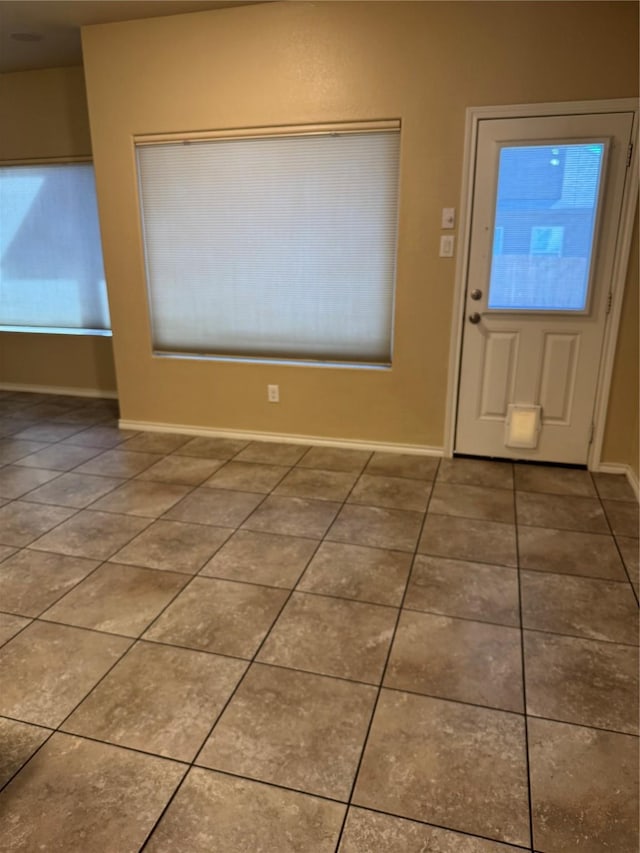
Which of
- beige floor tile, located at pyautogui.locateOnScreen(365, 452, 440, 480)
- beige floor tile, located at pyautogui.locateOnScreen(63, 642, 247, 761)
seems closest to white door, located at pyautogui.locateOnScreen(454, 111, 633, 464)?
beige floor tile, located at pyautogui.locateOnScreen(365, 452, 440, 480)

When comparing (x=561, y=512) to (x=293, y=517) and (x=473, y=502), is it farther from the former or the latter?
(x=293, y=517)

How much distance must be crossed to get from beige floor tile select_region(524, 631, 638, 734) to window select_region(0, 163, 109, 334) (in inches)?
168

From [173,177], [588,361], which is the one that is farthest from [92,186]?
[588,361]

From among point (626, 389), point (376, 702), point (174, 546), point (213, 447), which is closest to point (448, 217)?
point (626, 389)

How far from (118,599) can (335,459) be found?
68.8 inches

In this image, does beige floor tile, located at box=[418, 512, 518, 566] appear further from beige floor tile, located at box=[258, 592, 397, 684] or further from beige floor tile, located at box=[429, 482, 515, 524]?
→ beige floor tile, located at box=[258, 592, 397, 684]

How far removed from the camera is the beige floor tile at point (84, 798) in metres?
1.33

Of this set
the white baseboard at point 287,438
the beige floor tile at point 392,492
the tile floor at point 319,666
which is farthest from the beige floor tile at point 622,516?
the white baseboard at point 287,438

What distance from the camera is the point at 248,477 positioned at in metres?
3.39

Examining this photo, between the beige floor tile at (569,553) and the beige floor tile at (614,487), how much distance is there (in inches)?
20.2

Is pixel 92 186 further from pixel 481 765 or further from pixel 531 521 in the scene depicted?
pixel 481 765

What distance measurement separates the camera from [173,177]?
3688mm

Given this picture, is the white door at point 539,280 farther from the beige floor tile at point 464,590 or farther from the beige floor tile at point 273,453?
the beige floor tile at point 464,590

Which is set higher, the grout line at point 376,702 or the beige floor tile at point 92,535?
the beige floor tile at point 92,535
